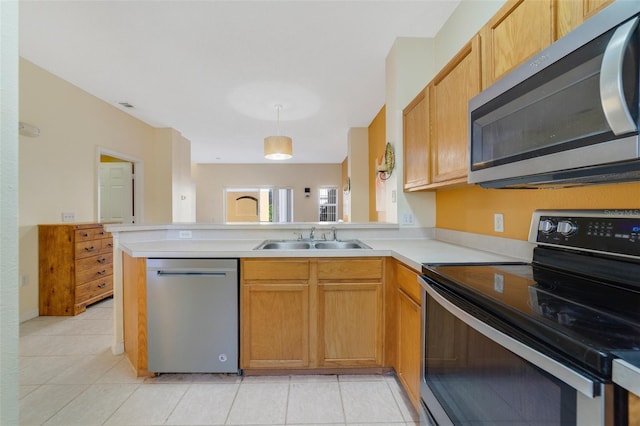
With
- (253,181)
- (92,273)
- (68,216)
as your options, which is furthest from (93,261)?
(253,181)

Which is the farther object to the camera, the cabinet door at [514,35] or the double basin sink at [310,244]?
the double basin sink at [310,244]

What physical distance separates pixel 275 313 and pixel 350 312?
0.49m

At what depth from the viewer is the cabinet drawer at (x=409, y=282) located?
1.47m

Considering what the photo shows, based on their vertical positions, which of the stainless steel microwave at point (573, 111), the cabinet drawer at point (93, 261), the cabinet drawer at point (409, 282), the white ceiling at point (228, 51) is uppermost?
the white ceiling at point (228, 51)

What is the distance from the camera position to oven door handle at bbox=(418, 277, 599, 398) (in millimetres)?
544

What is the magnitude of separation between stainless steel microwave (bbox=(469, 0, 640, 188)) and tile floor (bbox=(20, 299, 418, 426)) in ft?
4.66

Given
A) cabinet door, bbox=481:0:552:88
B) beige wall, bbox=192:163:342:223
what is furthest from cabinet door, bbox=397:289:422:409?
beige wall, bbox=192:163:342:223

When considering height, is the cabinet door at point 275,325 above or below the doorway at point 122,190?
below

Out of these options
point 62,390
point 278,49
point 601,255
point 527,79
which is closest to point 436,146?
point 527,79

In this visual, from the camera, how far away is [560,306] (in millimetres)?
775

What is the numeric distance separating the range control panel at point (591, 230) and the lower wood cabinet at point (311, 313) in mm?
885

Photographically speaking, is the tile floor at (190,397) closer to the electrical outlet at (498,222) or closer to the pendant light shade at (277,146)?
the electrical outlet at (498,222)

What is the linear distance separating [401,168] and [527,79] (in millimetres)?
1480

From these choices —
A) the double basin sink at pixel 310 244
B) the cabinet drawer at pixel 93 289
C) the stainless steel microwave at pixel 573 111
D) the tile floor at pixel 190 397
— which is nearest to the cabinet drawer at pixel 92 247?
the cabinet drawer at pixel 93 289
